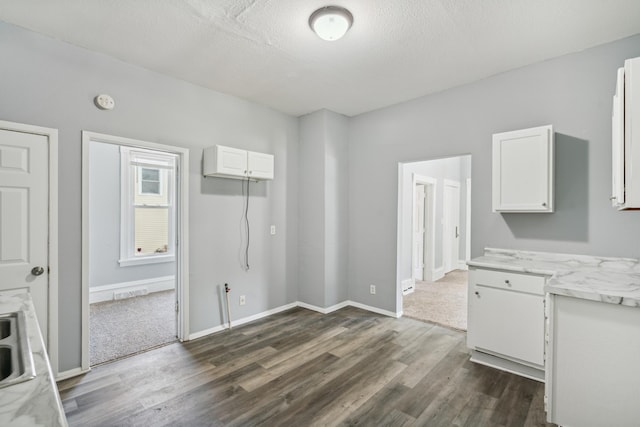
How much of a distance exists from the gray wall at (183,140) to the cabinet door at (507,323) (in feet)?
7.92

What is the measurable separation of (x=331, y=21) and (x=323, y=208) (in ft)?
7.73

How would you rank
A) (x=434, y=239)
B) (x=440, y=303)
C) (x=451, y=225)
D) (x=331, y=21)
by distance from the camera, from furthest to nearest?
(x=451, y=225) → (x=434, y=239) → (x=440, y=303) → (x=331, y=21)

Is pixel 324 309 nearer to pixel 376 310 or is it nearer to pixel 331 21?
pixel 376 310

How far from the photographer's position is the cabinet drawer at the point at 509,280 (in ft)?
7.96

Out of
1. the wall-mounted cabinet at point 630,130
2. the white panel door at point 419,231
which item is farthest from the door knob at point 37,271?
the white panel door at point 419,231

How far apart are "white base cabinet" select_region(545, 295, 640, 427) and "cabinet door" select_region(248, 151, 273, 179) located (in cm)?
291

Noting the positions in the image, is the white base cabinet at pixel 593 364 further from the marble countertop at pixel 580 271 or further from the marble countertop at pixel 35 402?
the marble countertop at pixel 35 402

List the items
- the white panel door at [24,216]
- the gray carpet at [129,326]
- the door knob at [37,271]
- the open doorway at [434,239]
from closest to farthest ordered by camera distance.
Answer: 1. the white panel door at [24,216]
2. the door knob at [37,271]
3. the gray carpet at [129,326]
4. the open doorway at [434,239]

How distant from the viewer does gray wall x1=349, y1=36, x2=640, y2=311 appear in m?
2.56

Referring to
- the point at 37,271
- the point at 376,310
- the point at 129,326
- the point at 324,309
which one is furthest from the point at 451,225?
the point at 37,271

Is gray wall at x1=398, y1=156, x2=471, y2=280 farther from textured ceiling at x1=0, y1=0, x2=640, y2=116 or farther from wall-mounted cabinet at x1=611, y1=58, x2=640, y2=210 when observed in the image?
wall-mounted cabinet at x1=611, y1=58, x2=640, y2=210

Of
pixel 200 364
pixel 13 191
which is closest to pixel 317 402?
pixel 200 364

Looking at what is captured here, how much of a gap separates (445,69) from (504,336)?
8.02 feet

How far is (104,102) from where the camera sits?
8.90ft
